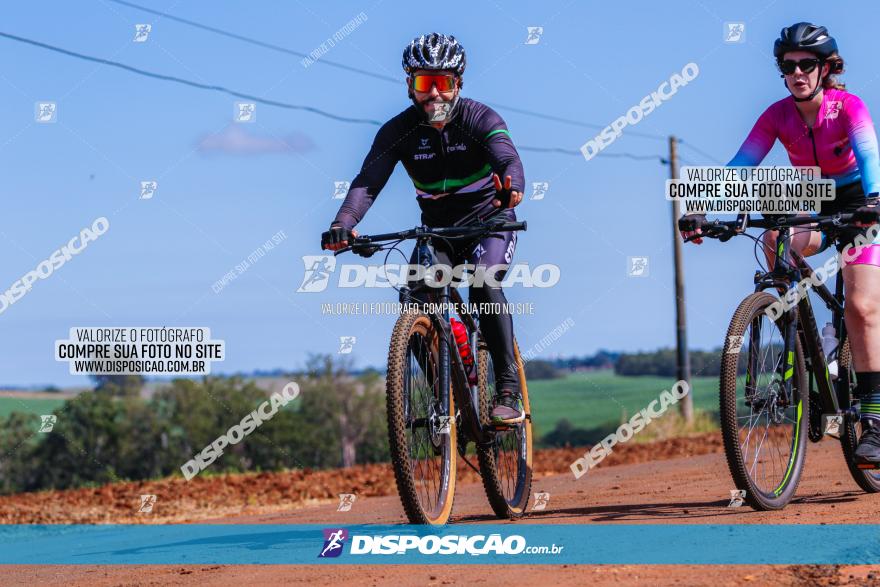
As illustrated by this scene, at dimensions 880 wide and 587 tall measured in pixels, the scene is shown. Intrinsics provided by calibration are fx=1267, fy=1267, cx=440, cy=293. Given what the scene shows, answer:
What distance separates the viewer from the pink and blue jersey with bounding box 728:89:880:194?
807 cm

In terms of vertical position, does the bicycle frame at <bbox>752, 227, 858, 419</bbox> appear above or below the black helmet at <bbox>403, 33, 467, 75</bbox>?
below

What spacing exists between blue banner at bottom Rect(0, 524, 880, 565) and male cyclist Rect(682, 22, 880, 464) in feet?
5.14

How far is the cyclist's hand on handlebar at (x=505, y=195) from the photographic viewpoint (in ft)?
24.2

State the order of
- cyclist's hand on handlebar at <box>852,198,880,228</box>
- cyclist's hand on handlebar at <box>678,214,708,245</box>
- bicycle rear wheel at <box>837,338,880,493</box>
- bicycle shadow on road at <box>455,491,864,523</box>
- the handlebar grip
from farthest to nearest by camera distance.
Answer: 1. bicycle rear wheel at <box>837,338,880,493</box>
2. bicycle shadow on road at <box>455,491,864,523</box>
3. cyclist's hand on handlebar at <box>678,214,708,245</box>
4. cyclist's hand on handlebar at <box>852,198,880,228</box>
5. the handlebar grip

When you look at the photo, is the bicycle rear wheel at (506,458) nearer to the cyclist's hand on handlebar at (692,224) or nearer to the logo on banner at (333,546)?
the logo on banner at (333,546)

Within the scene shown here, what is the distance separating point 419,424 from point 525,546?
96 centimetres

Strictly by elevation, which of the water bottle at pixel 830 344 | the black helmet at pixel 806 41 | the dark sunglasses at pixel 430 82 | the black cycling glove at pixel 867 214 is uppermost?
the black helmet at pixel 806 41

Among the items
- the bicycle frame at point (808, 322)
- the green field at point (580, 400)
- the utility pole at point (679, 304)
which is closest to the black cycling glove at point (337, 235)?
the bicycle frame at point (808, 322)

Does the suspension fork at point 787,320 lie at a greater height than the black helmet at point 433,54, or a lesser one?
lesser

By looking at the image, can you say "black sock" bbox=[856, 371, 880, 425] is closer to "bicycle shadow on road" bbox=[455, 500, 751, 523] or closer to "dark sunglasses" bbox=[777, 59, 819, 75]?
"bicycle shadow on road" bbox=[455, 500, 751, 523]

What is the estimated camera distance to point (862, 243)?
8.09 m

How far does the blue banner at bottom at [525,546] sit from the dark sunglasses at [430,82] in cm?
268

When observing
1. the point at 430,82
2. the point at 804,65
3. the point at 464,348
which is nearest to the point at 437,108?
the point at 430,82

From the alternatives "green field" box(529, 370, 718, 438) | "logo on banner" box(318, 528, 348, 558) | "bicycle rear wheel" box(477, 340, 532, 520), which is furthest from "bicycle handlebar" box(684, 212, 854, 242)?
"green field" box(529, 370, 718, 438)
